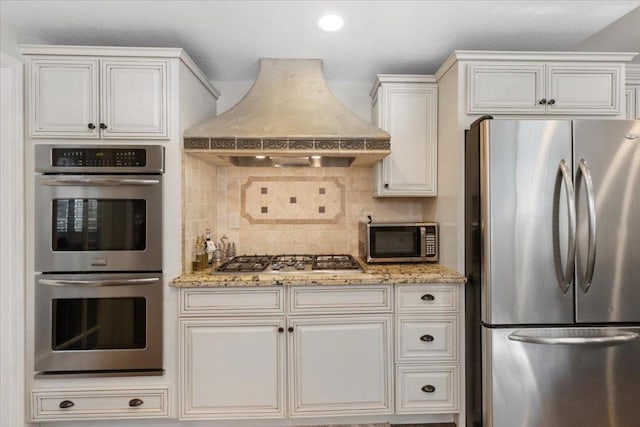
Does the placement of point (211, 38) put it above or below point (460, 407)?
above

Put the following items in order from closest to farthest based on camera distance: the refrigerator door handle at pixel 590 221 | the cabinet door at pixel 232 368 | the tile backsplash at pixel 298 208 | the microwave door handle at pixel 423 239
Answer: the refrigerator door handle at pixel 590 221 < the cabinet door at pixel 232 368 < the microwave door handle at pixel 423 239 < the tile backsplash at pixel 298 208

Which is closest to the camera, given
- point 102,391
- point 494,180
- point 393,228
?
point 494,180

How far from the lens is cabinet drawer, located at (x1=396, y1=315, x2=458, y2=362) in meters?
2.04

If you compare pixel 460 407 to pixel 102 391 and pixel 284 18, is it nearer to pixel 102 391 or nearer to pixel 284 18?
pixel 102 391

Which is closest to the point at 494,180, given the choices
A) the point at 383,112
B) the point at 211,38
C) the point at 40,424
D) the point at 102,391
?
the point at 383,112

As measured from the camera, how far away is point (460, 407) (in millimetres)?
2033

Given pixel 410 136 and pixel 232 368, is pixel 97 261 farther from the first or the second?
pixel 410 136

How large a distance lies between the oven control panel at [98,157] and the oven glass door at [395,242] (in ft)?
5.18

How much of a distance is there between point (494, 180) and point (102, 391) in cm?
252

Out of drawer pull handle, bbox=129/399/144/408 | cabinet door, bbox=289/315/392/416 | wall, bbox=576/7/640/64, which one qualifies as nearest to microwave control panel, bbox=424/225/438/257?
cabinet door, bbox=289/315/392/416

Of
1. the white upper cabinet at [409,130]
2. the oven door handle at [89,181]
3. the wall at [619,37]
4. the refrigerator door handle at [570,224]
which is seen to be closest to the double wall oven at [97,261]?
the oven door handle at [89,181]

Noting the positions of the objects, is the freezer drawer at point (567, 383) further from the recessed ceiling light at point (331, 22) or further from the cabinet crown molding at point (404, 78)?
the recessed ceiling light at point (331, 22)

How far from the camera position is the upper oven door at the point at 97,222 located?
1938mm

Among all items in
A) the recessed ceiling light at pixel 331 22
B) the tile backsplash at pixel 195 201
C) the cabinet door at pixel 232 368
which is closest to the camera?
the recessed ceiling light at pixel 331 22
